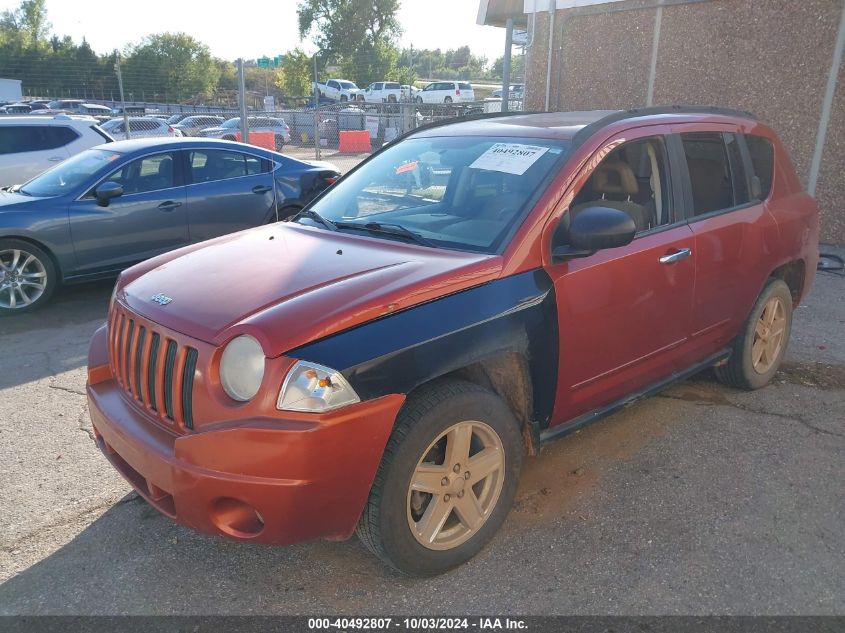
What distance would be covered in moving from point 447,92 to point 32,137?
40.3 metres

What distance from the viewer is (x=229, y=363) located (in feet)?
7.92

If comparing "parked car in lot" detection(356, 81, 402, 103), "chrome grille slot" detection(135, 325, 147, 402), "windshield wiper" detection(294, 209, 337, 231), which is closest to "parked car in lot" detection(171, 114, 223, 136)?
"parked car in lot" detection(356, 81, 402, 103)

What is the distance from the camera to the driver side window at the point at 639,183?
11.4 ft

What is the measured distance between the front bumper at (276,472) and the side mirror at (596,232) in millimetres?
1074

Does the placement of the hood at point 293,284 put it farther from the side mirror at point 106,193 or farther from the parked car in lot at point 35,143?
the parked car in lot at point 35,143

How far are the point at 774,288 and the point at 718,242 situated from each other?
36.1 inches

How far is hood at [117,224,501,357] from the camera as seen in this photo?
2420 millimetres

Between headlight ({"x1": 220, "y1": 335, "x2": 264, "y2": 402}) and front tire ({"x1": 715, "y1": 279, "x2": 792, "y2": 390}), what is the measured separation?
3.21 m

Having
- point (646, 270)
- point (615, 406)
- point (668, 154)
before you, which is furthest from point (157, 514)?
point (668, 154)

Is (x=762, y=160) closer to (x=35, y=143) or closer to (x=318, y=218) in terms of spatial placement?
(x=318, y=218)

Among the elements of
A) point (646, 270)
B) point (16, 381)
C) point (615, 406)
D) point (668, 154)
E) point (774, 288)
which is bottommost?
point (16, 381)

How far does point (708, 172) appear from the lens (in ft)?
12.9

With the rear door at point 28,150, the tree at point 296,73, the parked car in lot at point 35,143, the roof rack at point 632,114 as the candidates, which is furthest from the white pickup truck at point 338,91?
the roof rack at point 632,114

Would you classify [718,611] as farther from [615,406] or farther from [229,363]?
[229,363]
